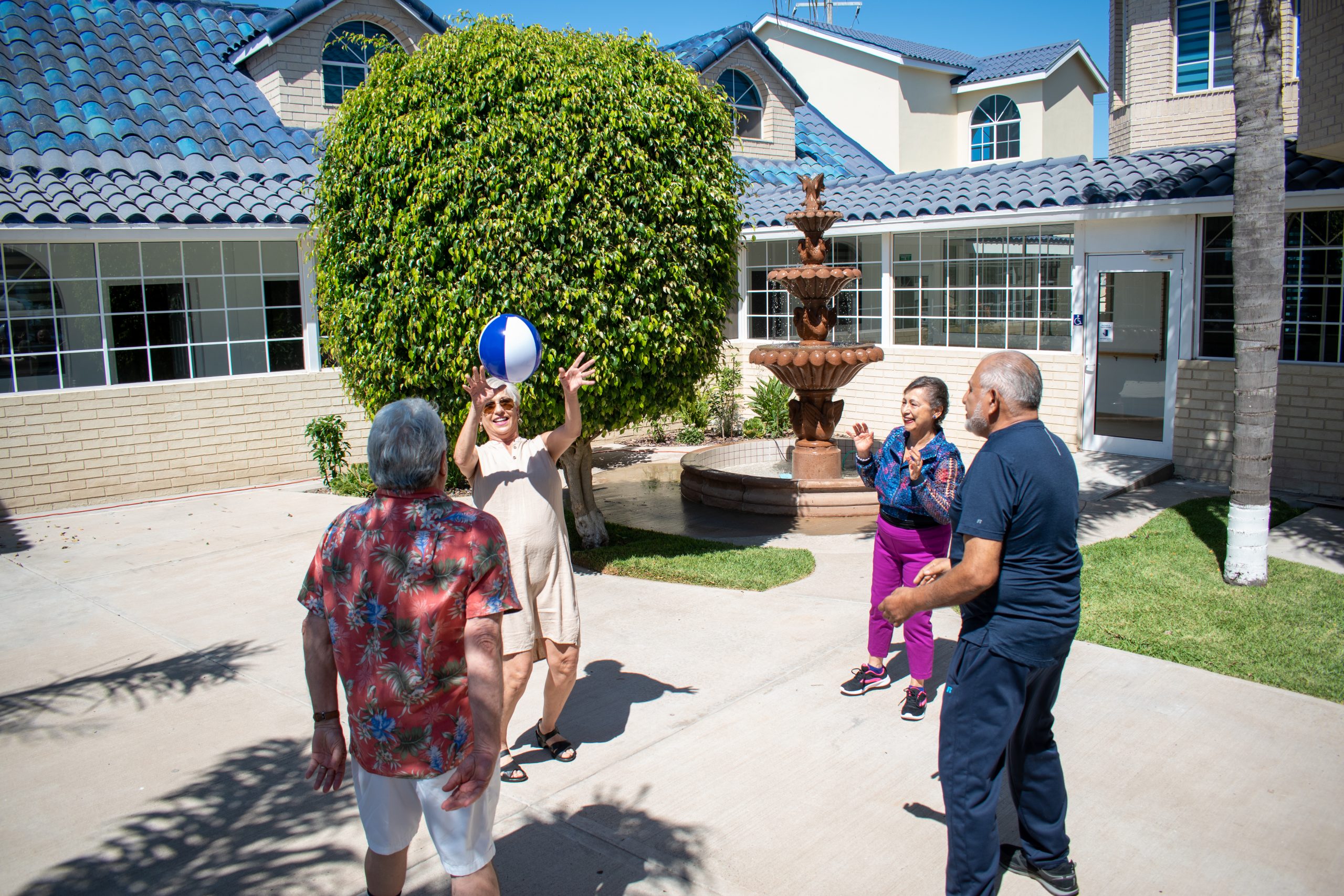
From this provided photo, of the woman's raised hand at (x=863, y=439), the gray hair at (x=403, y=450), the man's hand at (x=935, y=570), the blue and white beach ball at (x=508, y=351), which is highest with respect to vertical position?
the blue and white beach ball at (x=508, y=351)

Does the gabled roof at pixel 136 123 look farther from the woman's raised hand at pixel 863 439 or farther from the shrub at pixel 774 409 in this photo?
the woman's raised hand at pixel 863 439

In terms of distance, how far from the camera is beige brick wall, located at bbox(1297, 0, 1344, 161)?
8.30 m

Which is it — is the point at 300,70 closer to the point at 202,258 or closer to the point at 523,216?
the point at 202,258

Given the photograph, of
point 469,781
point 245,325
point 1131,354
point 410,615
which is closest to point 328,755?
point 469,781

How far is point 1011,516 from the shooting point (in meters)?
3.21

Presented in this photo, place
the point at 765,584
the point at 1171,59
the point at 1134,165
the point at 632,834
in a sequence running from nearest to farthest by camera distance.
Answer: the point at 632,834, the point at 765,584, the point at 1134,165, the point at 1171,59

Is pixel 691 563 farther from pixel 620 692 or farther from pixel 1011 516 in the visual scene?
pixel 1011 516

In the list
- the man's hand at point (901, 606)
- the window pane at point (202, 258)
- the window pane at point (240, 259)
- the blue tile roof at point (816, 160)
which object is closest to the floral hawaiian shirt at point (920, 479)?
the man's hand at point (901, 606)

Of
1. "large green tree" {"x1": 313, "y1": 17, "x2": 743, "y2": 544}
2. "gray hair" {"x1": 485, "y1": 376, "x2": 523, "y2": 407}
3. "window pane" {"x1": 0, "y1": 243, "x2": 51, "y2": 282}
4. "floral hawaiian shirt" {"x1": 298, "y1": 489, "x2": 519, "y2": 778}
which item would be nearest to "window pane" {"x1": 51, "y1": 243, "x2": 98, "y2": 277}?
"window pane" {"x1": 0, "y1": 243, "x2": 51, "y2": 282}

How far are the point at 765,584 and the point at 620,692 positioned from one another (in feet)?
6.78

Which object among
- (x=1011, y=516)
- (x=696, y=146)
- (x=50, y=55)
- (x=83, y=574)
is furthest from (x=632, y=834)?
(x=50, y=55)

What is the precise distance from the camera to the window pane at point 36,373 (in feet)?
36.4

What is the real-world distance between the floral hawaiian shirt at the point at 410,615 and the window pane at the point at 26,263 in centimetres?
1130

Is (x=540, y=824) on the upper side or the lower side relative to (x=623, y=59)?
lower
